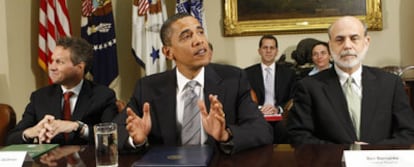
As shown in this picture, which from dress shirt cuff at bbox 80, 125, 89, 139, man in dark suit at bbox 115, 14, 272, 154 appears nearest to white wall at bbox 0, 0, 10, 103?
dress shirt cuff at bbox 80, 125, 89, 139

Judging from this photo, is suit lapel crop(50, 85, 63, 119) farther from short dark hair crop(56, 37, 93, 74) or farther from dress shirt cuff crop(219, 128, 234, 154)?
dress shirt cuff crop(219, 128, 234, 154)

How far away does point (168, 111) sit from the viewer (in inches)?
80.0

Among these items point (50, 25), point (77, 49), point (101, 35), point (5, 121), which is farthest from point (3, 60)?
point (77, 49)

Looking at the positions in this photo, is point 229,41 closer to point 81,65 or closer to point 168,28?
point 81,65

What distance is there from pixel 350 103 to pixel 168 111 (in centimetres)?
85

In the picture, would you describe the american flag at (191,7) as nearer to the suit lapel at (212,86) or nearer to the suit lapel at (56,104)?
the suit lapel at (56,104)

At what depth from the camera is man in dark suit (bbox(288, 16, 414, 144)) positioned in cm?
215

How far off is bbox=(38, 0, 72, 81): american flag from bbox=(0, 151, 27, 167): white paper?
2.92m

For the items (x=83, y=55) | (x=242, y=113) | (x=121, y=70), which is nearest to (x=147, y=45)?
(x=121, y=70)

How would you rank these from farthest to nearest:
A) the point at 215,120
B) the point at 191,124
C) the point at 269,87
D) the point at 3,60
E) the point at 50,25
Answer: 1. the point at 269,87
2. the point at 50,25
3. the point at 3,60
4. the point at 191,124
5. the point at 215,120

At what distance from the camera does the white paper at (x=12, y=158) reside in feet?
5.07

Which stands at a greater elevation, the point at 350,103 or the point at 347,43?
the point at 347,43

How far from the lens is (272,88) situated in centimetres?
519

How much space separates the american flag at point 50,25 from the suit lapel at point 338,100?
2.92 meters
